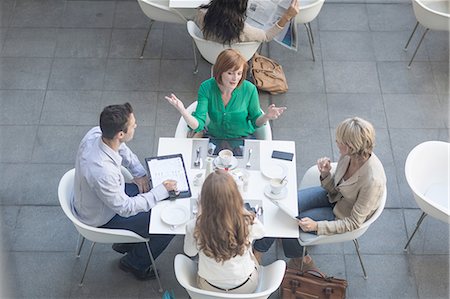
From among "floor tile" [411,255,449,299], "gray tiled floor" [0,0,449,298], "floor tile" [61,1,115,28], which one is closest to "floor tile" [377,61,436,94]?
"gray tiled floor" [0,0,449,298]

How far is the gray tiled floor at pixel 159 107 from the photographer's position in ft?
14.6

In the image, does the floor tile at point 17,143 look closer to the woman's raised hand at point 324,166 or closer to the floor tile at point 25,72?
the floor tile at point 25,72

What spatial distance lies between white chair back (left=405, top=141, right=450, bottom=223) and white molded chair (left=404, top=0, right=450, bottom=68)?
4.68 ft

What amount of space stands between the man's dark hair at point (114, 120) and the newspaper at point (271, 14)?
1914 mm

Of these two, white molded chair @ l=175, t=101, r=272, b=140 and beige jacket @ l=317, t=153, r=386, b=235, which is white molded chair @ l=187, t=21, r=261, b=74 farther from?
beige jacket @ l=317, t=153, r=386, b=235

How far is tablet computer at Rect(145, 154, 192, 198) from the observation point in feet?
12.9

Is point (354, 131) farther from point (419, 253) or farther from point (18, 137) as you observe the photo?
point (18, 137)

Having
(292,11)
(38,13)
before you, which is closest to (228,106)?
(292,11)

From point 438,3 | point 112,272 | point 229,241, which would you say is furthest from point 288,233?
point 438,3

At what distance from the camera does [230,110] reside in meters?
4.36

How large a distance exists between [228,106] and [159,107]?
1318 millimetres

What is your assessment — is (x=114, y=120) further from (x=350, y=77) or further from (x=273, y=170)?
(x=350, y=77)

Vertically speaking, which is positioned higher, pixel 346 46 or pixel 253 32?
pixel 253 32

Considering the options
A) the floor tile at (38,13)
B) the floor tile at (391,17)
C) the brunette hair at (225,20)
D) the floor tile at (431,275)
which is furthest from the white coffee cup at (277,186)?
the floor tile at (38,13)
